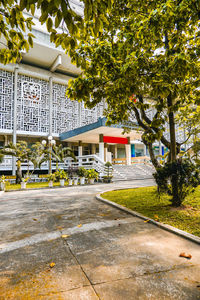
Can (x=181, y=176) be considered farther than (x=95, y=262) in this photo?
Yes

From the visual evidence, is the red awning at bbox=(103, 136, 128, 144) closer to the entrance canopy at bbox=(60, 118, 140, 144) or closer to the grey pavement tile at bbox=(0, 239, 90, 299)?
the entrance canopy at bbox=(60, 118, 140, 144)

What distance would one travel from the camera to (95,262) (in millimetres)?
2334

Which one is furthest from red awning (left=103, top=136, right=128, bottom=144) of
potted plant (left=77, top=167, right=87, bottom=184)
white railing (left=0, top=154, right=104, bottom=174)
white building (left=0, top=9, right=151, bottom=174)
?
potted plant (left=77, top=167, right=87, bottom=184)

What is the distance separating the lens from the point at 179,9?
3.28m

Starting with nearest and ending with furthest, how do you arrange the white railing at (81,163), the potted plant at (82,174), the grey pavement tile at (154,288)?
the grey pavement tile at (154,288)
the potted plant at (82,174)
the white railing at (81,163)

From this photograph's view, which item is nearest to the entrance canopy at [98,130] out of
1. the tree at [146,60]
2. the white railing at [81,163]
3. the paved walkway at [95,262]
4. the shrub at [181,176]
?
the white railing at [81,163]

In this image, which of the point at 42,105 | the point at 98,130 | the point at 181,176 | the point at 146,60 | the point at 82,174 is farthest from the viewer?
the point at 42,105

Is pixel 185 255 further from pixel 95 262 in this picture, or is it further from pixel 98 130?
pixel 98 130

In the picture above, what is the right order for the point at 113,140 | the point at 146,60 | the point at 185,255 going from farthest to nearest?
the point at 113,140, the point at 146,60, the point at 185,255

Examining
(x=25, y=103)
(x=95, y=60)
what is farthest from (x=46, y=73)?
(x=95, y=60)

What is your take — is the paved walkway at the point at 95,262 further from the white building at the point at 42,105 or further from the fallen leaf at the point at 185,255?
the white building at the point at 42,105

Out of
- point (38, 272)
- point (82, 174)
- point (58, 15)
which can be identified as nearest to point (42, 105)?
point (82, 174)

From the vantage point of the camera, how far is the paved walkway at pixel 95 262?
180 centimetres

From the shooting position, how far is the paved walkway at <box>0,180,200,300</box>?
5.91ft
